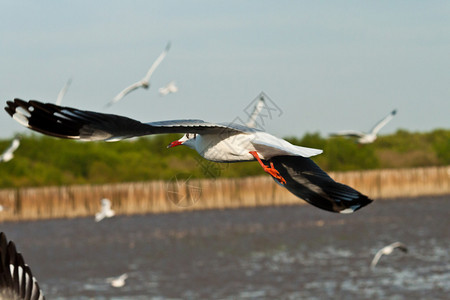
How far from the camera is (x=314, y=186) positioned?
4789 mm

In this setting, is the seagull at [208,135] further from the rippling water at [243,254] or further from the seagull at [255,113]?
the rippling water at [243,254]

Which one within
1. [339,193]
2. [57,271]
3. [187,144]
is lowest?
[57,271]

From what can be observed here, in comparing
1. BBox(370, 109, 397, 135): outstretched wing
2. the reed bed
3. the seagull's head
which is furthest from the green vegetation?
the seagull's head

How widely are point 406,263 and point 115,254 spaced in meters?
10.2

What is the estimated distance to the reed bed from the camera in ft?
117

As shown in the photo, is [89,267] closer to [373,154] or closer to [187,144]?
[187,144]

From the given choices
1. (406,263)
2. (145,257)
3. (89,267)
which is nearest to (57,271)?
(89,267)

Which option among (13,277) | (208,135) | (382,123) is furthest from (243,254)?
(208,135)

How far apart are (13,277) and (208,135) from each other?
7.13 ft

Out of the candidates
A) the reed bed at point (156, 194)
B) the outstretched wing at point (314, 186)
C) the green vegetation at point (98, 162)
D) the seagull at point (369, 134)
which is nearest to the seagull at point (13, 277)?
the outstretched wing at point (314, 186)

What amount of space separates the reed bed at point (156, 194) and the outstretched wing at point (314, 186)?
90.1 feet

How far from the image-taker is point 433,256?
81.5 feet

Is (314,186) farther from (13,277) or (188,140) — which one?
(13,277)

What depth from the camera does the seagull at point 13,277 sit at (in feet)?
18.8
